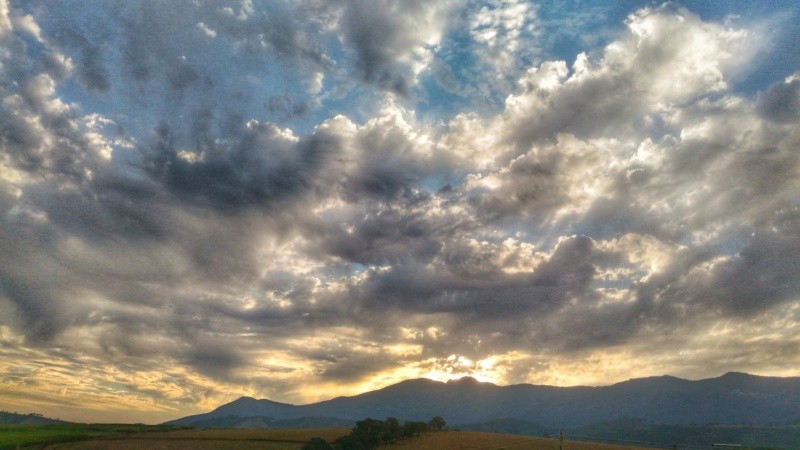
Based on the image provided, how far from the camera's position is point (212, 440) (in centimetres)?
14638

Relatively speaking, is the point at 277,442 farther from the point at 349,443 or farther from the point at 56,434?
the point at 56,434

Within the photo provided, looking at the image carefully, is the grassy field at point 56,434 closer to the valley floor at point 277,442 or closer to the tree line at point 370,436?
the valley floor at point 277,442

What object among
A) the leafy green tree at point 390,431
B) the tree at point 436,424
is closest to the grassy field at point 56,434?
the leafy green tree at point 390,431

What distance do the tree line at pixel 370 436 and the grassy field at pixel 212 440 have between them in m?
2.73

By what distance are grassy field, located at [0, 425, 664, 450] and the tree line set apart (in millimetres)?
2727

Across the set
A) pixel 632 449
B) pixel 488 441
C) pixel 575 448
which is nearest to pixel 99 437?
pixel 488 441

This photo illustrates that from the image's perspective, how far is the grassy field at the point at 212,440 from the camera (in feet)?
426

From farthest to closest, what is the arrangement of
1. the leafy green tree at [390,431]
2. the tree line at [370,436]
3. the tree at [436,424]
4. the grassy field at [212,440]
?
the tree at [436,424], the leafy green tree at [390,431], the grassy field at [212,440], the tree line at [370,436]

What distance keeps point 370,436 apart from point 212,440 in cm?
4841

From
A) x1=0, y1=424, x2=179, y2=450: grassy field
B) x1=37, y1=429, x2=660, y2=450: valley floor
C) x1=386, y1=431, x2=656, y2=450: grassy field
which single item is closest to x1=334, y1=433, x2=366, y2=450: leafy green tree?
x1=37, y1=429, x2=660, y2=450: valley floor

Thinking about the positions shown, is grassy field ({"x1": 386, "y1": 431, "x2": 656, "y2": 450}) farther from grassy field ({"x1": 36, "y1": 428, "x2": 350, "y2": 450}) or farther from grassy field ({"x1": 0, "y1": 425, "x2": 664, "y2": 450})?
grassy field ({"x1": 36, "y1": 428, "x2": 350, "y2": 450})

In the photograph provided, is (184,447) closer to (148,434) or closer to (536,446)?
(148,434)

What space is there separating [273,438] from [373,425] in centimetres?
3266

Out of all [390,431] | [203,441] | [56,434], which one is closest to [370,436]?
[390,431]
